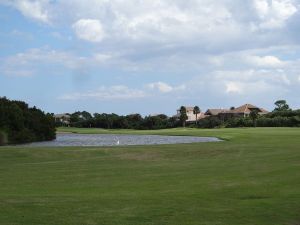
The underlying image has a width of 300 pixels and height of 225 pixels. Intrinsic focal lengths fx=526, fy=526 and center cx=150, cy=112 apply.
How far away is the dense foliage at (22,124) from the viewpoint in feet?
315

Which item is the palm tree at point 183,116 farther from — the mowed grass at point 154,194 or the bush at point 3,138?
the mowed grass at point 154,194

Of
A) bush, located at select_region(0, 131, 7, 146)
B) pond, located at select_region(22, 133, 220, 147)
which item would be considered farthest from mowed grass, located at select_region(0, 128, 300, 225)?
bush, located at select_region(0, 131, 7, 146)

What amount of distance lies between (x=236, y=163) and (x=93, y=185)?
36.3ft

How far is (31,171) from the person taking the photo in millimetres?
29188

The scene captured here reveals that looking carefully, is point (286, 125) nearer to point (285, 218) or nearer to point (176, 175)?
point (176, 175)

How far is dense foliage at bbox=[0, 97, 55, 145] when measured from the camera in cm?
9612

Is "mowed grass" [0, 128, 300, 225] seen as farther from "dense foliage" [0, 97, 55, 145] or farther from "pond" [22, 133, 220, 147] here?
"dense foliage" [0, 97, 55, 145]

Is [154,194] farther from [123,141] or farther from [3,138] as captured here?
[3,138]

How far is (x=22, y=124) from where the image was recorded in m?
102

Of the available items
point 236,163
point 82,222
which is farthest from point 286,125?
point 82,222

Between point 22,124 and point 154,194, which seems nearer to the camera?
point 154,194

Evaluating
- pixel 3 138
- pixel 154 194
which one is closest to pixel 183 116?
pixel 3 138

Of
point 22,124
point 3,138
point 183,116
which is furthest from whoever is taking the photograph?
point 183,116

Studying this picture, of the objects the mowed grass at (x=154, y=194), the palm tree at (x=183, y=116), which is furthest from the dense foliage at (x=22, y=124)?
the palm tree at (x=183, y=116)
